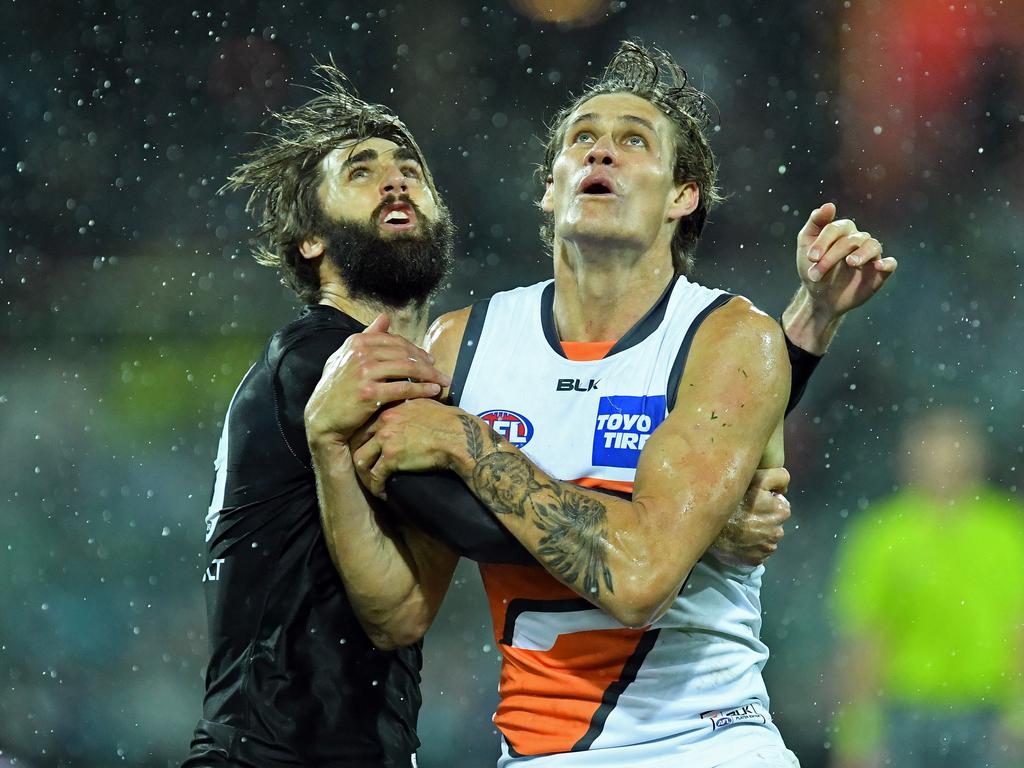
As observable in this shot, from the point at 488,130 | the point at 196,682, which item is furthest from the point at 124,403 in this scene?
the point at 488,130

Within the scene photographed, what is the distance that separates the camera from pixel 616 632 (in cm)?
296

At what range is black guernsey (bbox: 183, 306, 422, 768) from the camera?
322 centimetres

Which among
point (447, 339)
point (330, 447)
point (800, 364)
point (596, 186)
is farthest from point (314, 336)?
point (800, 364)

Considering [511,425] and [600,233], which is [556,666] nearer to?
[511,425]

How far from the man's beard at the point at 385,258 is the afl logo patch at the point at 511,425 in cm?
82

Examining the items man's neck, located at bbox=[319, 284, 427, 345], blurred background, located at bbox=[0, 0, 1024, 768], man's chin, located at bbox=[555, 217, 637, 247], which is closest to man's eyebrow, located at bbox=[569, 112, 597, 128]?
man's chin, located at bbox=[555, 217, 637, 247]

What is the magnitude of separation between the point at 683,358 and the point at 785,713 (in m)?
4.81

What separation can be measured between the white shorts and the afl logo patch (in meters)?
0.93

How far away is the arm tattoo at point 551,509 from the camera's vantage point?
2725 millimetres

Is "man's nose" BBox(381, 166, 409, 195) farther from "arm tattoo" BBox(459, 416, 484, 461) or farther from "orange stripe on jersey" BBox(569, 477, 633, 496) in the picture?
"orange stripe on jersey" BBox(569, 477, 633, 496)

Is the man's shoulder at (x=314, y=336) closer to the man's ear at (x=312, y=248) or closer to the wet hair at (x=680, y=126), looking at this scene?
the man's ear at (x=312, y=248)

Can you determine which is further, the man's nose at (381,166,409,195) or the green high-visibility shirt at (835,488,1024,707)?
the green high-visibility shirt at (835,488,1024,707)

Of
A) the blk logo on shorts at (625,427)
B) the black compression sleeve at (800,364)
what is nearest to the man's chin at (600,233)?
the blk logo on shorts at (625,427)

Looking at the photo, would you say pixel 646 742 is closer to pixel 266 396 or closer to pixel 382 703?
pixel 382 703
